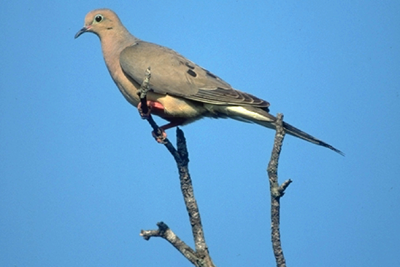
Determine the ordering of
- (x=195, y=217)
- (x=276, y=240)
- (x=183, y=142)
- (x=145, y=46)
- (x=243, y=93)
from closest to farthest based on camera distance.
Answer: (x=276, y=240), (x=195, y=217), (x=183, y=142), (x=243, y=93), (x=145, y=46)

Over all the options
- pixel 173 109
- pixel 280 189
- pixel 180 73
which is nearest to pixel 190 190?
pixel 280 189

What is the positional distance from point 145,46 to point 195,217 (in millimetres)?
2815

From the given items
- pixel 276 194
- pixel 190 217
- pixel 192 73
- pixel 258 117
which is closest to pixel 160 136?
pixel 190 217

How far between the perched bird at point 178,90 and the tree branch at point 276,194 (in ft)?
5.84

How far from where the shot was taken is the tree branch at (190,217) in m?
3.56

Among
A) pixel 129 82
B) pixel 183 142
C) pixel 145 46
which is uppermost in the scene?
pixel 145 46

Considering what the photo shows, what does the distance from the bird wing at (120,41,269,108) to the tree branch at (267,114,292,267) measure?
195 cm

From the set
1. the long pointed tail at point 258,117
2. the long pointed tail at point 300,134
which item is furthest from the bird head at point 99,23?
the long pointed tail at point 300,134

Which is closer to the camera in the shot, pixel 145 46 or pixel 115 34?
pixel 145 46

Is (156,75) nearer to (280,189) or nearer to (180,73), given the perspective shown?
(180,73)

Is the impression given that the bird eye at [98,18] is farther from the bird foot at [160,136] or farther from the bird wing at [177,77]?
the bird foot at [160,136]

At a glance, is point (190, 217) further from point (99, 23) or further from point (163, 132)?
point (99, 23)

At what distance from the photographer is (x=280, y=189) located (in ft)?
10.9

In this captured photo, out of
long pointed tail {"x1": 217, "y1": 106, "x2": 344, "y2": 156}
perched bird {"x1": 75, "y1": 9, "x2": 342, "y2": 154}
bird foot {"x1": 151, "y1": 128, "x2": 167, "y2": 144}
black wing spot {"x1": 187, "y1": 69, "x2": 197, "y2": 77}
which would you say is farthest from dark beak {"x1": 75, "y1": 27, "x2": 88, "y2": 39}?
bird foot {"x1": 151, "y1": 128, "x2": 167, "y2": 144}
